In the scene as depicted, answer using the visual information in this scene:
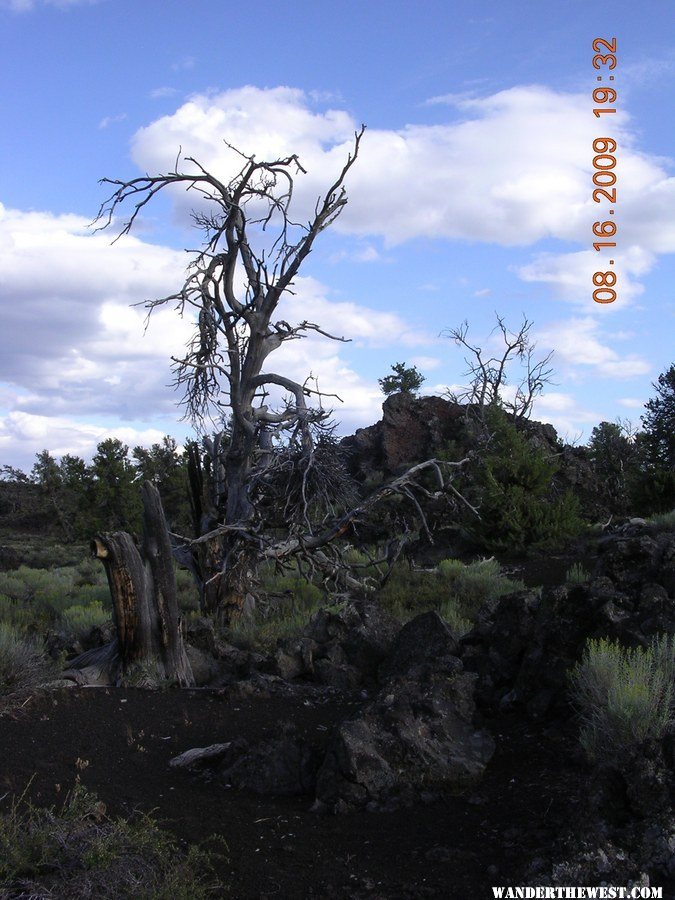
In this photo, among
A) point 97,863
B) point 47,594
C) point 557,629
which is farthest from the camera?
point 47,594

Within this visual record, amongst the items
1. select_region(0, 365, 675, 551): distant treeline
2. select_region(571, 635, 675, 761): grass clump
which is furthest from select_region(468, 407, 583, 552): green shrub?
select_region(571, 635, 675, 761): grass clump

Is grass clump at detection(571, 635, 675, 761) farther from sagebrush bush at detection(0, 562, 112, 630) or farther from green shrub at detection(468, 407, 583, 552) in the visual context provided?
green shrub at detection(468, 407, 583, 552)

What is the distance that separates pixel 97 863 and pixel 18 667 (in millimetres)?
4215

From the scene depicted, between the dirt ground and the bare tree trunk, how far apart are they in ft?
2.72

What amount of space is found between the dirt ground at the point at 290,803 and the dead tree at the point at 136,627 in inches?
29.9

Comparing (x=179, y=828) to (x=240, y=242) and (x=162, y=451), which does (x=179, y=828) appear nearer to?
(x=240, y=242)

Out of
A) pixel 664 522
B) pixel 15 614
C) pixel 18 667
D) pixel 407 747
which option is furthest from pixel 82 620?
pixel 664 522

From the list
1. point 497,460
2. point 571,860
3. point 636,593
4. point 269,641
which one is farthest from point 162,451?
point 571,860

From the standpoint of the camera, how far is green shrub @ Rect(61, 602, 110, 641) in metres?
10.2

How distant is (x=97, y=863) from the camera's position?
3822 millimetres

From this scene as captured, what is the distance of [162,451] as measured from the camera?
33281 millimetres

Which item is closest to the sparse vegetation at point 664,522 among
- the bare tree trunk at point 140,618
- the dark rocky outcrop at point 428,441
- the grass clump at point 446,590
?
the grass clump at point 446,590

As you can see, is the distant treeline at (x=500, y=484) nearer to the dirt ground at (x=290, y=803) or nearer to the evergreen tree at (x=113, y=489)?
the evergreen tree at (x=113, y=489)

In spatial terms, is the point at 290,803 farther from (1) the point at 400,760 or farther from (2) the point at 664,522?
(2) the point at 664,522
